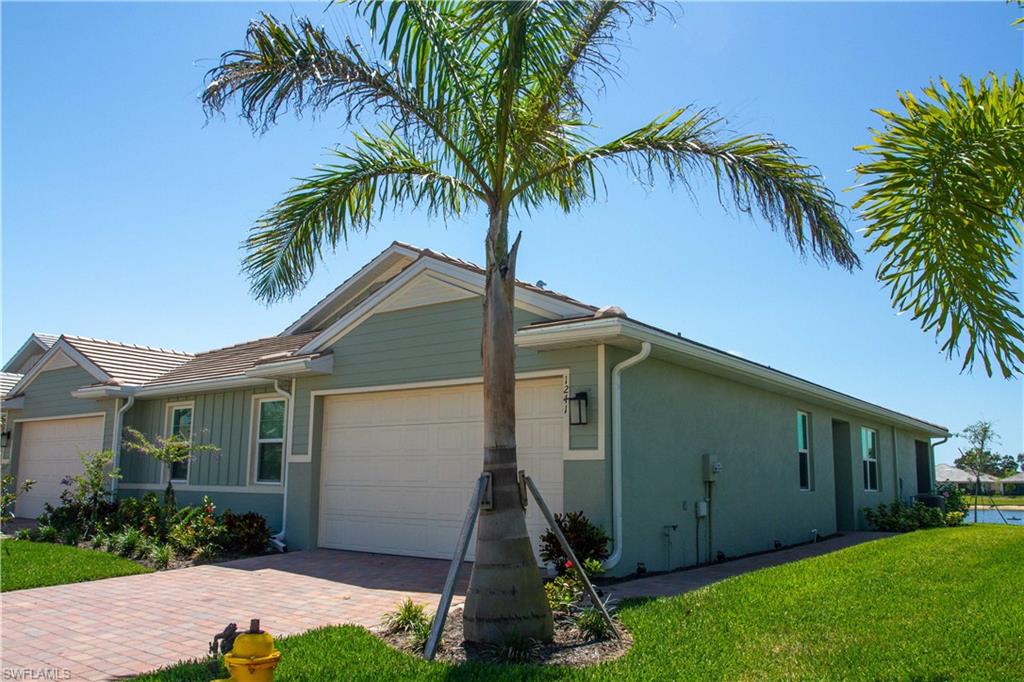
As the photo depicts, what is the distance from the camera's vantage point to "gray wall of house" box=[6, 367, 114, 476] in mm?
16969

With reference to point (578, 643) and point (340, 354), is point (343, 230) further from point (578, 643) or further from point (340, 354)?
point (340, 354)

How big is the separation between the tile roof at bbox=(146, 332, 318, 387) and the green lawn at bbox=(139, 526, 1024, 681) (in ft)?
31.3

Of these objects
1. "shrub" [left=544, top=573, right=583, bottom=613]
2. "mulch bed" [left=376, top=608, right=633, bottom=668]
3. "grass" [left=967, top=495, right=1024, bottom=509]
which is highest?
"shrub" [left=544, top=573, right=583, bottom=613]

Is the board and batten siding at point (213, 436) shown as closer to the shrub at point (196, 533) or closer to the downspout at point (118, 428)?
the downspout at point (118, 428)

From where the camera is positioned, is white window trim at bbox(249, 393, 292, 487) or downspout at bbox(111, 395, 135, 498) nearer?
white window trim at bbox(249, 393, 292, 487)

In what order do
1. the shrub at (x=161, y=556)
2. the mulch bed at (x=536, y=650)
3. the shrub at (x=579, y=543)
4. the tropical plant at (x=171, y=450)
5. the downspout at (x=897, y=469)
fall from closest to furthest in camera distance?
the mulch bed at (x=536, y=650) → the shrub at (x=579, y=543) → the shrub at (x=161, y=556) → the tropical plant at (x=171, y=450) → the downspout at (x=897, y=469)

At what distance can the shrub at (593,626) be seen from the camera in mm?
6285

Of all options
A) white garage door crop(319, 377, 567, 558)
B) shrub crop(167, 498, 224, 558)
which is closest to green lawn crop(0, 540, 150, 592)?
shrub crop(167, 498, 224, 558)

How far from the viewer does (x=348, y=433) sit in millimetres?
12703

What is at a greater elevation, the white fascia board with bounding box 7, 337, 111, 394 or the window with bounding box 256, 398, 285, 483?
the white fascia board with bounding box 7, 337, 111, 394

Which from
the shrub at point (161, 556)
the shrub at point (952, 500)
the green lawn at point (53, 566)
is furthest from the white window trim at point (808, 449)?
the green lawn at point (53, 566)

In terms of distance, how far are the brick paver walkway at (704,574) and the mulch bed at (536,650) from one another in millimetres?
1795

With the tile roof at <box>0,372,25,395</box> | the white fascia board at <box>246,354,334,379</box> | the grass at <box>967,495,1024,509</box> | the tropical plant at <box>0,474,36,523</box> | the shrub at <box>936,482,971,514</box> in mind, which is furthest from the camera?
the grass at <box>967,495,1024,509</box>

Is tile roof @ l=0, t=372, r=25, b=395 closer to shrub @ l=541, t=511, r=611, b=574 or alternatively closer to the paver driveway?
the paver driveway
